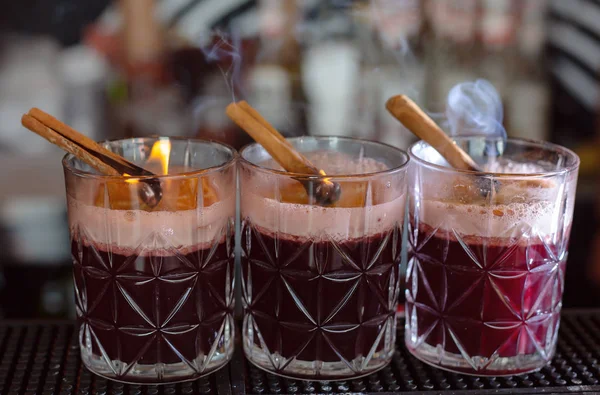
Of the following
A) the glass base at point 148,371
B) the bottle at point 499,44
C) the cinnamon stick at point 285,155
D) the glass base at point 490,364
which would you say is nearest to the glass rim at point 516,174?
the cinnamon stick at point 285,155

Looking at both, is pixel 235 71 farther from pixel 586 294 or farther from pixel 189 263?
pixel 586 294

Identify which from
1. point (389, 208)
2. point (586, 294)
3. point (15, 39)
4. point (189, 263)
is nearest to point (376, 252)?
point (389, 208)

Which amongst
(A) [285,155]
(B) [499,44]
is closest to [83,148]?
(A) [285,155]

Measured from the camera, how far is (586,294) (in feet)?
6.63

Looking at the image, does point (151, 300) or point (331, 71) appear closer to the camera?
point (151, 300)

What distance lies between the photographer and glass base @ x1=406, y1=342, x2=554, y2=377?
865mm

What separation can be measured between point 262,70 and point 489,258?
1111mm

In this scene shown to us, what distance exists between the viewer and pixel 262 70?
182cm

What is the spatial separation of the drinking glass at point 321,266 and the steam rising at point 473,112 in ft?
0.71

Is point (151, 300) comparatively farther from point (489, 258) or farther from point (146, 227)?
point (489, 258)

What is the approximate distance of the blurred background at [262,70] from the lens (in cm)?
175

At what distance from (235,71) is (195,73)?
0.39 feet

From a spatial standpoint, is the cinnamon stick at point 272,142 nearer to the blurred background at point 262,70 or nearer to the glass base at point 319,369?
the glass base at point 319,369

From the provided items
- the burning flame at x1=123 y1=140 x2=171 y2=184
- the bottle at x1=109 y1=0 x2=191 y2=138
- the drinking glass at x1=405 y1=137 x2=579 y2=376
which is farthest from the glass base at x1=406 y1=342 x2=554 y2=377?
the bottle at x1=109 y1=0 x2=191 y2=138
